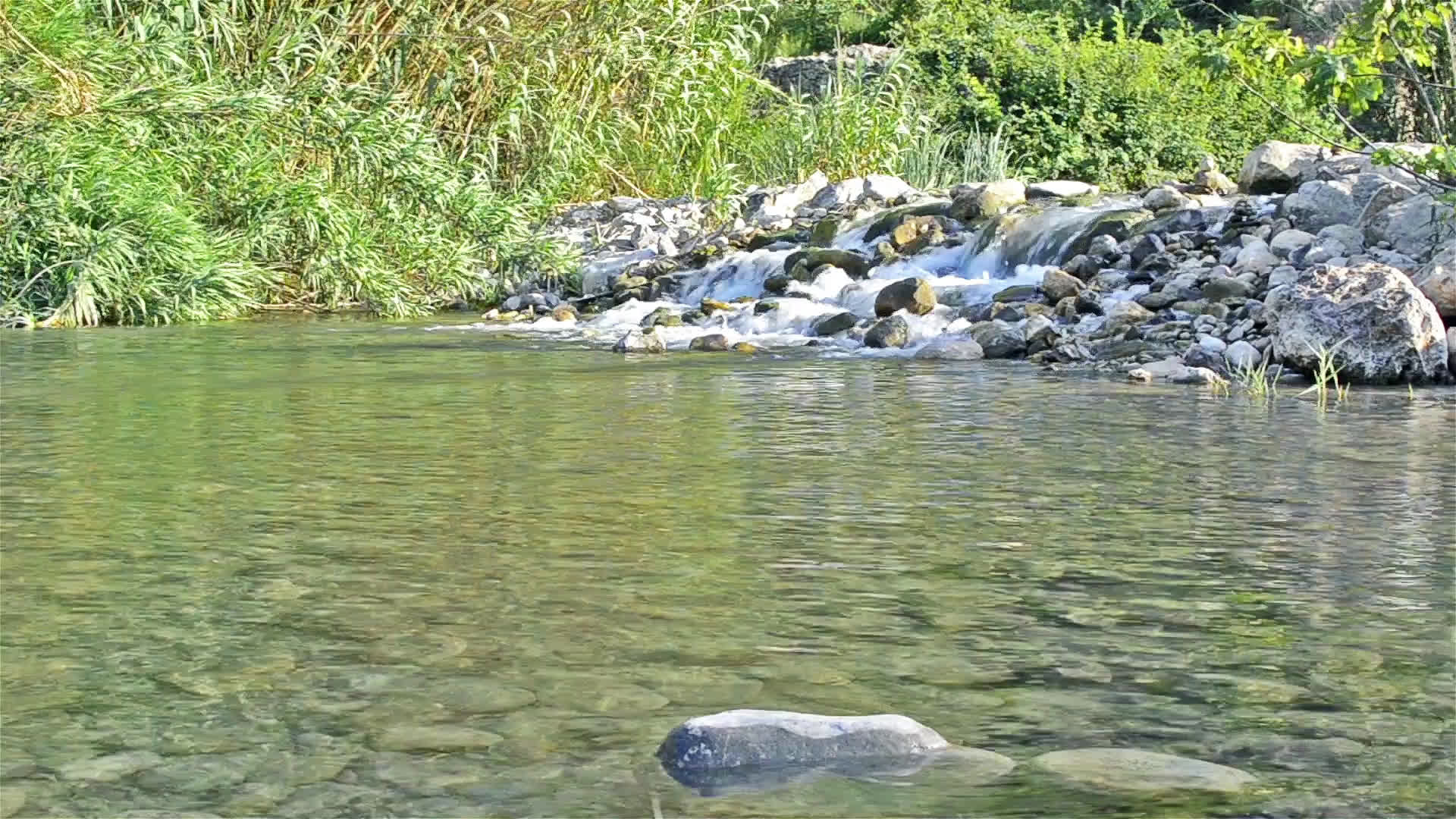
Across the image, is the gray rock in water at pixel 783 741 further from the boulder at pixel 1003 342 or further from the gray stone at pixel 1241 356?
the boulder at pixel 1003 342

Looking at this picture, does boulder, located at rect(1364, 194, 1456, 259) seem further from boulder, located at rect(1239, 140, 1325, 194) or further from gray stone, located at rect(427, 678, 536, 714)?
gray stone, located at rect(427, 678, 536, 714)

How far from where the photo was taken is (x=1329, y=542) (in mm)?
4449

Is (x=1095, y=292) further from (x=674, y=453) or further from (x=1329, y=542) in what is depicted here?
(x=1329, y=542)

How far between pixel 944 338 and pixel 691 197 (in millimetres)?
6985

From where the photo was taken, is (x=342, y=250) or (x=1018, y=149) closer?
(x=342, y=250)

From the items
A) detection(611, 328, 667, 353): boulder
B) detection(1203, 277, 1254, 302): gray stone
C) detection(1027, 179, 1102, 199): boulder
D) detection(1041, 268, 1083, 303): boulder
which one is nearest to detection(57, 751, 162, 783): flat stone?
detection(611, 328, 667, 353): boulder

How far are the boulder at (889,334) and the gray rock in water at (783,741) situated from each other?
26.9 feet

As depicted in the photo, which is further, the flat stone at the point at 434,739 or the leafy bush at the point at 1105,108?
the leafy bush at the point at 1105,108

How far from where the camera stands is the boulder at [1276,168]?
14.0 m

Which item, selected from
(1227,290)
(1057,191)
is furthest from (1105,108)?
(1227,290)

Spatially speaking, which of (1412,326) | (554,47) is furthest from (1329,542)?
(554,47)

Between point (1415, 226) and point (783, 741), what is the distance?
9.40 m

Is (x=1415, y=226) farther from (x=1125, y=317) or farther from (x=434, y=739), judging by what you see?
(x=434, y=739)

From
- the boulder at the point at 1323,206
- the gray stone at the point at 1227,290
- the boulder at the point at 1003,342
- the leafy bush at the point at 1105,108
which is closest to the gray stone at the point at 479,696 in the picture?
the boulder at the point at 1003,342
